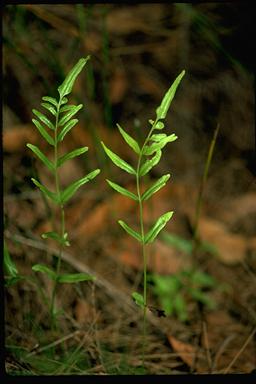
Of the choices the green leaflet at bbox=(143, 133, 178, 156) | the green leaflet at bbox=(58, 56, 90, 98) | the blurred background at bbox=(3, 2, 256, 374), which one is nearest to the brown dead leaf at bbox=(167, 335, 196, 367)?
the blurred background at bbox=(3, 2, 256, 374)

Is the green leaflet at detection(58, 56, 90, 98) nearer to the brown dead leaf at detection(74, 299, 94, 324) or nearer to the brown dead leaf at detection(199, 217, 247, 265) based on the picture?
the brown dead leaf at detection(74, 299, 94, 324)

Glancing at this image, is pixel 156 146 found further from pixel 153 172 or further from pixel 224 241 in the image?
pixel 153 172

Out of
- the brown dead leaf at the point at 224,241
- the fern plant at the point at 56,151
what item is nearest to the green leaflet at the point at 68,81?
the fern plant at the point at 56,151

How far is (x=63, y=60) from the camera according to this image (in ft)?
7.52

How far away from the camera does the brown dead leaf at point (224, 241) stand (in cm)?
181

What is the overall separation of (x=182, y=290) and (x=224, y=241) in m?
0.33

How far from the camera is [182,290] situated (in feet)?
5.39

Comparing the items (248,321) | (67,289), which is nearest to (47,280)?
(67,289)

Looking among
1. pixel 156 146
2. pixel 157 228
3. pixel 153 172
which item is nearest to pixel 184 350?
pixel 157 228

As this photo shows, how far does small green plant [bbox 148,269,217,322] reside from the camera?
155 cm

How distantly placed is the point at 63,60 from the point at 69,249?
1.01 meters

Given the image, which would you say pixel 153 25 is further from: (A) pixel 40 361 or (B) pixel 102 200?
(A) pixel 40 361

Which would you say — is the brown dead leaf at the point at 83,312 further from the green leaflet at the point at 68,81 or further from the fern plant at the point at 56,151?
the green leaflet at the point at 68,81

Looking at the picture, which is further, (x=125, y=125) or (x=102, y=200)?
(x=125, y=125)
